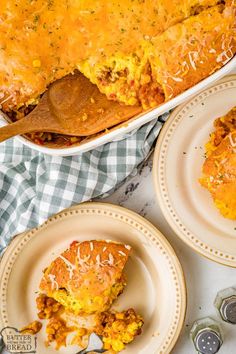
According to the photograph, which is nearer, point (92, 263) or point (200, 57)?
point (200, 57)

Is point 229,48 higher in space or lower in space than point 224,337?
higher

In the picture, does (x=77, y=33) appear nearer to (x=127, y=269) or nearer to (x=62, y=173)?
(x=62, y=173)

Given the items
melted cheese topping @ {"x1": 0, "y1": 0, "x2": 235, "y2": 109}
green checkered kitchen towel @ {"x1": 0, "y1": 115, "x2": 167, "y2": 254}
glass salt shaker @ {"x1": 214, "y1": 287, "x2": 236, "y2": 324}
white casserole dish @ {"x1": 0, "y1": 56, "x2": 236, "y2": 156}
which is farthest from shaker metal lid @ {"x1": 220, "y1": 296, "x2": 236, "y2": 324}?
melted cheese topping @ {"x1": 0, "y1": 0, "x2": 235, "y2": 109}

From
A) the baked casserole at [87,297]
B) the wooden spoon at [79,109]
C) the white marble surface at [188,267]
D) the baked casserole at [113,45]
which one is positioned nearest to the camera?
the baked casserole at [113,45]

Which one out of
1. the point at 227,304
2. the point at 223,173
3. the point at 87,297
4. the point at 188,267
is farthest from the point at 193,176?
the point at 87,297

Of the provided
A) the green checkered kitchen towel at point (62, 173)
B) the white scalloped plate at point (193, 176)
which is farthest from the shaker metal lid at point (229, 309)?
the green checkered kitchen towel at point (62, 173)

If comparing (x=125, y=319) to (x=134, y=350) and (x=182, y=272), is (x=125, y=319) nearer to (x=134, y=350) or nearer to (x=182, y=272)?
(x=134, y=350)

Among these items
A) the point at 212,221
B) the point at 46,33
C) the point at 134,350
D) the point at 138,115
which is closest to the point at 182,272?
the point at 212,221

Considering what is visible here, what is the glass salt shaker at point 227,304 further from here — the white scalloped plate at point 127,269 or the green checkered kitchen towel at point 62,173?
the green checkered kitchen towel at point 62,173
